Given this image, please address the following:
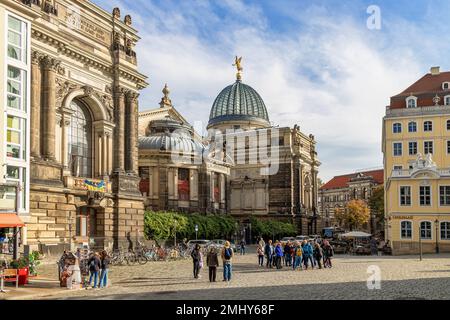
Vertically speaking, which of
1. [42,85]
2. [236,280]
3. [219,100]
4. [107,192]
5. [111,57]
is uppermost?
[219,100]

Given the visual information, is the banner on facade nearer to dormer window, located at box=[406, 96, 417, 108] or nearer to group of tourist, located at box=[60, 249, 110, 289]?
group of tourist, located at box=[60, 249, 110, 289]

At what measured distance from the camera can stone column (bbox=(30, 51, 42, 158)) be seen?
35875 millimetres

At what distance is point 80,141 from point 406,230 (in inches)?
1232

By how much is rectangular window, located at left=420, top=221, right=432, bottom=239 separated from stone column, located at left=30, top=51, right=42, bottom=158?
35.6 m

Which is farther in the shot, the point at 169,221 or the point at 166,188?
the point at 166,188

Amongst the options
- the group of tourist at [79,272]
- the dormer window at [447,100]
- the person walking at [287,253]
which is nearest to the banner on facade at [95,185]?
the person walking at [287,253]

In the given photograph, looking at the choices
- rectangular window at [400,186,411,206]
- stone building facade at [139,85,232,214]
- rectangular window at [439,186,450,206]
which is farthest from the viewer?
stone building facade at [139,85,232,214]

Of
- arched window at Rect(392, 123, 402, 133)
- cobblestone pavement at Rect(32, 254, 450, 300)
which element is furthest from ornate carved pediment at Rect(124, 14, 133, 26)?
arched window at Rect(392, 123, 402, 133)

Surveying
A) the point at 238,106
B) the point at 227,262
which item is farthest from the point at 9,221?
the point at 238,106

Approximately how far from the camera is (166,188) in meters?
66.4

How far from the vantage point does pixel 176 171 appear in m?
68.2
